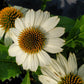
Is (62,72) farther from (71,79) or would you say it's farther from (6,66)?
(6,66)

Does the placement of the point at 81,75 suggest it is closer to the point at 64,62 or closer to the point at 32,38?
the point at 64,62

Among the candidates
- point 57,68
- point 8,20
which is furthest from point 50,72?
point 8,20

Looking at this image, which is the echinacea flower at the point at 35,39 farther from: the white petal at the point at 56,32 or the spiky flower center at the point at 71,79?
the spiky flower center at the point at 71,79

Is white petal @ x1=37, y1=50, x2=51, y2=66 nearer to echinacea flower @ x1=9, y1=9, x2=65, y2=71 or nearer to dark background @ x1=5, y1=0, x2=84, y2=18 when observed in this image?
echinacea flower @ x1=9, y1=9, x2=65, y2=71

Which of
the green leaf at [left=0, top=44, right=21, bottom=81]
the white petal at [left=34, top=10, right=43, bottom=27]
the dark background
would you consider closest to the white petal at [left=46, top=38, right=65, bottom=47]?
the white petal at [left=34, top=10, right=43, bottom=27]

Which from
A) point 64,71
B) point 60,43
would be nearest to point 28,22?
point 60,43

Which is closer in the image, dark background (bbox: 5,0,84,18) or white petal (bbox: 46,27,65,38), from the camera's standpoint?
white petal (bbox: 46,27,65,38)

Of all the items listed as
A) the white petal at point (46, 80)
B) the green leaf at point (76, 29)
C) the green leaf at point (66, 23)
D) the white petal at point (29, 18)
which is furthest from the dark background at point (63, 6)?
the white petal at point (46, 80)
